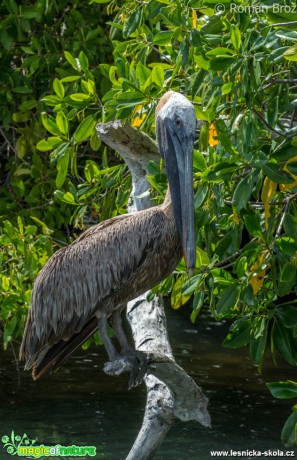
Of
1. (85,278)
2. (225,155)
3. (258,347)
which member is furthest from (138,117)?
(258,347)

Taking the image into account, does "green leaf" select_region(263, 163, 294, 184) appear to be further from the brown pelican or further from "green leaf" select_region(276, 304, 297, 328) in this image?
"green leaf" select_region(276, 304, 297, 328)

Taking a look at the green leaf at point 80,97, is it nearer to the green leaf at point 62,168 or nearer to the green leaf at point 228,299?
the green leaf at point 62,168

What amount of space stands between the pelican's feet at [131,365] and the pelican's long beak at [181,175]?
560mm

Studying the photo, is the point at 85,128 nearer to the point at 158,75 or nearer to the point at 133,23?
the point at 133,23

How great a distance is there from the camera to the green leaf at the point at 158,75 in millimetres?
5531

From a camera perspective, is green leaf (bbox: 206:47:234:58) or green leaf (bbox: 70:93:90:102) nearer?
green leaf (bbox: 206:47:234:58)

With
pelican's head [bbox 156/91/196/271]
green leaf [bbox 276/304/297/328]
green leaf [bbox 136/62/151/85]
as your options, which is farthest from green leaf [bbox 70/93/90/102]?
green leaf [bbox 276/304/297/328]

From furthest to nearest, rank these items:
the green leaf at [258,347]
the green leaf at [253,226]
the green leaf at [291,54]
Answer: the green leaf at [258,347], the green leaf at [253,226], the green leaf at [291,54]

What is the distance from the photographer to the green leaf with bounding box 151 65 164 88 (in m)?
5.53

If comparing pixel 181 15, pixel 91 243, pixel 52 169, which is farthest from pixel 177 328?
pixel 181 15

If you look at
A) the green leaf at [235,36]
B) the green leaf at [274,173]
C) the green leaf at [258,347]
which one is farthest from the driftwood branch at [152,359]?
the green leaf at [235,36]

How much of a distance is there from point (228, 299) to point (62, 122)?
66.9 inches

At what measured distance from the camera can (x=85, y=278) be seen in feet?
19.2

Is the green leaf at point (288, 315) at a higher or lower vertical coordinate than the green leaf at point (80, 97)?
lower
